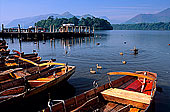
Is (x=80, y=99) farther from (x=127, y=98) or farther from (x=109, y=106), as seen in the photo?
(x=127, y=98)

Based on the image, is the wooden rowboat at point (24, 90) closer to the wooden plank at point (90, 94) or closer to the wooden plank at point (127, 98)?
the wooden plank at point (90, 94)

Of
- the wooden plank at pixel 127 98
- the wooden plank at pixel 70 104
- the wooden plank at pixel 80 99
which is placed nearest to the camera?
the wooden plank at pixel 70 104

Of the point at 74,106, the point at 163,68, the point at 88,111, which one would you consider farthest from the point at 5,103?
the point at 163,68

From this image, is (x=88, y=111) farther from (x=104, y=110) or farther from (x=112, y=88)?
(x=112, y=88)

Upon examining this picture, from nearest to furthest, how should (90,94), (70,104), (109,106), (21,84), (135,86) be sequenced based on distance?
(70,104) < (109,106) < (90,94) < (21,84) < (135,86)

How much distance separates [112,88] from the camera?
15.5 metres

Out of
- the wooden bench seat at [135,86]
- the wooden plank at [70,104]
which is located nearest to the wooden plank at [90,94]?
the wooden plank at [70,104]

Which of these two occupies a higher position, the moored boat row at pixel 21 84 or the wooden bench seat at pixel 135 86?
the moored boat row at pixel 21 84

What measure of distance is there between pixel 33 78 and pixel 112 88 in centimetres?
871

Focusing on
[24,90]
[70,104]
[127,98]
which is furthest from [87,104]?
[24,90]

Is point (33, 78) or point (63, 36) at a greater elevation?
point (63, 36)

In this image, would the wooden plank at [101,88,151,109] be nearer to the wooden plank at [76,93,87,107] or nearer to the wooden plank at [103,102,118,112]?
the wooden plank at [103,102,118,112]

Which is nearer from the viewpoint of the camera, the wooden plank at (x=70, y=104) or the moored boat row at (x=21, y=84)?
the wooden plank at (x=70, y=104)

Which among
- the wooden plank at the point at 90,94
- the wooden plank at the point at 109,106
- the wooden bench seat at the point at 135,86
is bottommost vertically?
the wooden plank at the point at 109,106
